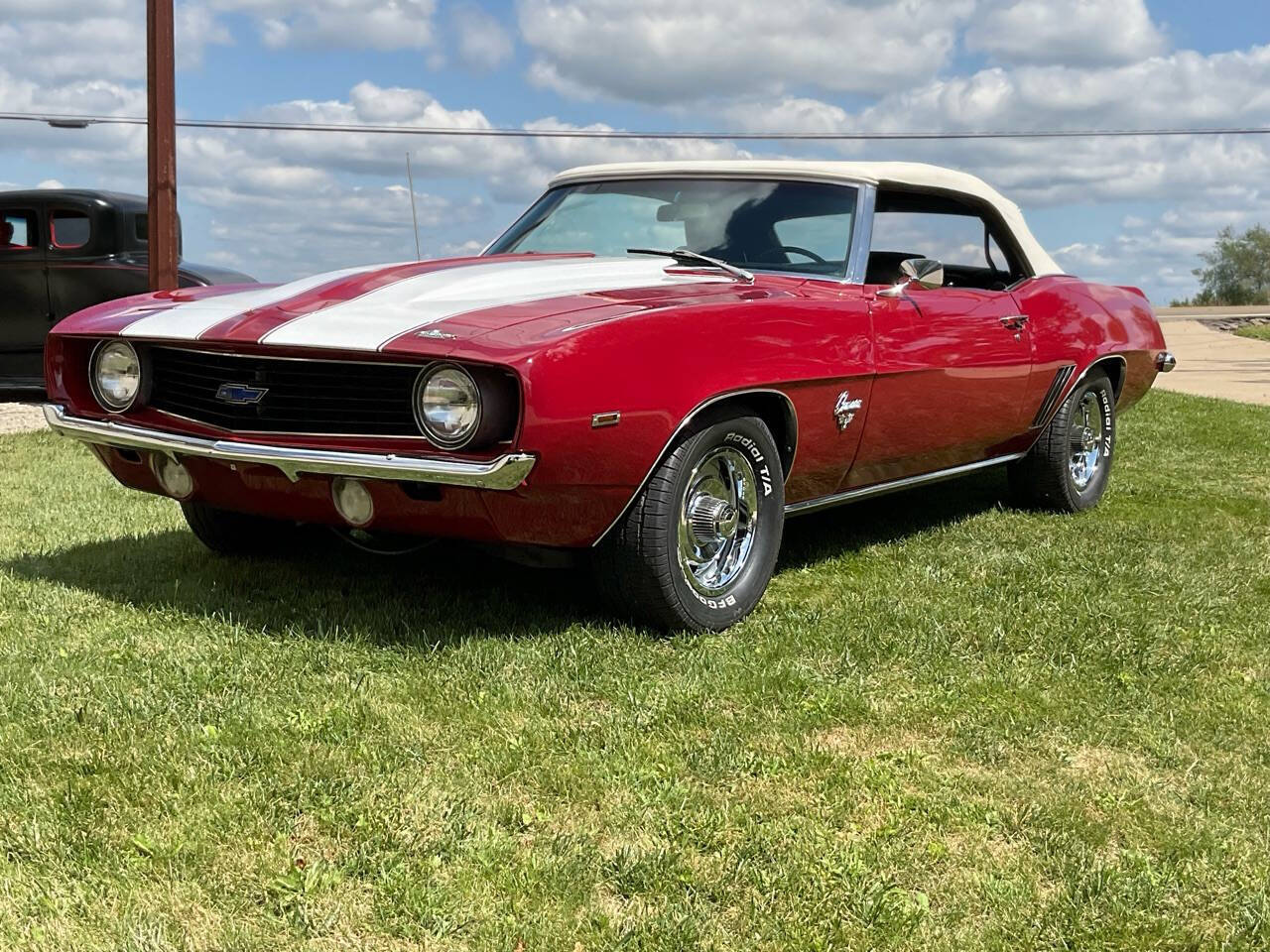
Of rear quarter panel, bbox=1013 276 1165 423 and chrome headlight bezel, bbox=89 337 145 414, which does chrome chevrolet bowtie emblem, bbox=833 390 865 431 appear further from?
chrome headlight bezel, bbox=89 337 145 414

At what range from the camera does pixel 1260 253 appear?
59.9 metres

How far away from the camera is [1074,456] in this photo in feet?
20.3

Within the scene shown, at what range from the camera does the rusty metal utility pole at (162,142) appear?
30.2 feet

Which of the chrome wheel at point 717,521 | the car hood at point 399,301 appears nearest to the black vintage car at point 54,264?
the car hood at point 399,301

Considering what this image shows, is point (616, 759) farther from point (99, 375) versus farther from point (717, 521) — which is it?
point (99, 375)

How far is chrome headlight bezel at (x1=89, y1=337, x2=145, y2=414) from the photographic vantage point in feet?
12.9

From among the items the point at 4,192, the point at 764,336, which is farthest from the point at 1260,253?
the point at 764,336

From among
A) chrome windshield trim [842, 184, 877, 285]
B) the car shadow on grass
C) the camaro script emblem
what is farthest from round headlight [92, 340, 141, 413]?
chrome windshield trim [842, 184, 877, 285]

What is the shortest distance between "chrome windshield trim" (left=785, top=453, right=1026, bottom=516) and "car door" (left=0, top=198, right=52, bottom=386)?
8866 millimetres

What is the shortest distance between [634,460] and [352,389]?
2.51ft

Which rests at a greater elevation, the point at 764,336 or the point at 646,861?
the point at 764,336

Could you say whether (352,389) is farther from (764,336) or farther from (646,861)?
(646,861)

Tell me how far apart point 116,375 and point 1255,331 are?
97.7ft

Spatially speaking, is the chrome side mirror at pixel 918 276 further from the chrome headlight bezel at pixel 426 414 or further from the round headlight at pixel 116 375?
the round headlight at pixel 116 375
